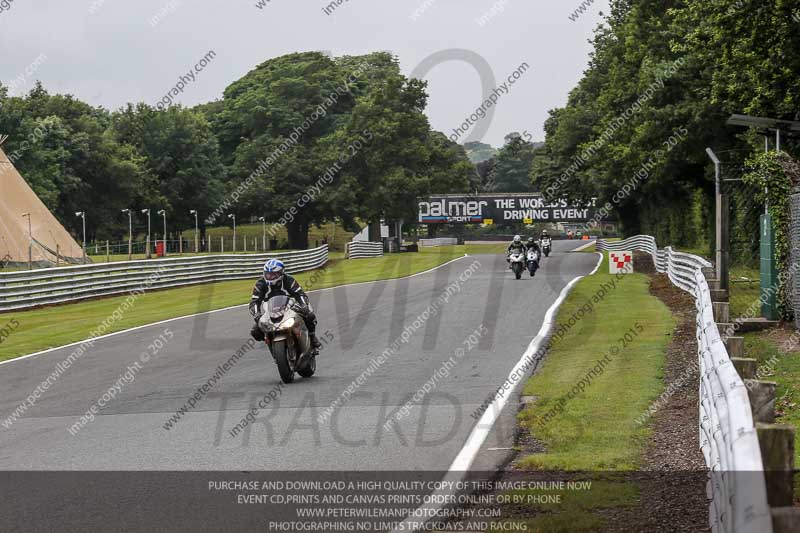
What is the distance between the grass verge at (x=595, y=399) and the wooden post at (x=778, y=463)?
2.05 meters

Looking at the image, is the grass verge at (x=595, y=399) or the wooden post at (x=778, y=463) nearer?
the wooden post at (x=778, y=463)

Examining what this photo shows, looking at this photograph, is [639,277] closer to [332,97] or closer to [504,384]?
[504,384]

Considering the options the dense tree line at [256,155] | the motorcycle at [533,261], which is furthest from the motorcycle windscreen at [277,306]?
the dense tree line at [256,155]

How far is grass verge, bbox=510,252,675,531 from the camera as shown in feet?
23.0

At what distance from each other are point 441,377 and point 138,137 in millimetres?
79808

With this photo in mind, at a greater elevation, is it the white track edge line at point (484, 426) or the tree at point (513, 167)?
the tree at point (513, 167)

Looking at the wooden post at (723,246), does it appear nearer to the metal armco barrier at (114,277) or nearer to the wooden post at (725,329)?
the wooden post at (725,329)

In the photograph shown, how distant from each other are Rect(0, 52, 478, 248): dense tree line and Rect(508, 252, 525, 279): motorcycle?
38.5 metres

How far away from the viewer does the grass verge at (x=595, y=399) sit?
7.02 m

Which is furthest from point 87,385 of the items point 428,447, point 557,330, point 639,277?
point 639,277

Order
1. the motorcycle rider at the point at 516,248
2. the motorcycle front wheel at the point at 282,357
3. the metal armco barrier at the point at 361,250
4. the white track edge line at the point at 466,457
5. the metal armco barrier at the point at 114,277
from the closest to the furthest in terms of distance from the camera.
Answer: the white track edge line at the point at 466,457, the motorcycle front wheel at the point at 282,357, the metal armco barrier at the point at 114,277, the motorcycle rider at the point at 516,248, the metal armco barrier at the point at 361,250

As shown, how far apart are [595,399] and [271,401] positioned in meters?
3.59

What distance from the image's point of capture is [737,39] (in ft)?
83.4

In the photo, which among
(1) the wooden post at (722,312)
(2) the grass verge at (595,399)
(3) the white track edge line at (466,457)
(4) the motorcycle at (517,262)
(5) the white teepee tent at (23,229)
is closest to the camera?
(3) the white track edge line at (466,457)
